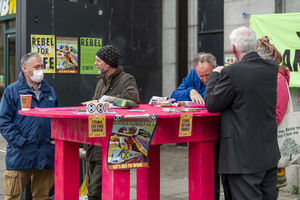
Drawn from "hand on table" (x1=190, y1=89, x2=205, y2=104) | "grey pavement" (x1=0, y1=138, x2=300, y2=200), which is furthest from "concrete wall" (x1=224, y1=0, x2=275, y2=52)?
"hand on table" (x1=190, y1=89, x2=205, y2=104)

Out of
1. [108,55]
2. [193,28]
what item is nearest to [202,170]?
[108,55]

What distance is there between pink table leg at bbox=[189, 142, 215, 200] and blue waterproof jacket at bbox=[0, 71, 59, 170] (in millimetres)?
1595

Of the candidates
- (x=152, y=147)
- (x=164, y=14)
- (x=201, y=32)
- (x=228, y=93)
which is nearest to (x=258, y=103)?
(x=228, y=93)

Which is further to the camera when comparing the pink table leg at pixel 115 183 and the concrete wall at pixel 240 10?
the concrete wall at pixel 240 10

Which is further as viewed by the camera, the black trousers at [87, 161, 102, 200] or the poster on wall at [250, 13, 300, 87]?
the poster on wall at [250, 13, 300, 87]

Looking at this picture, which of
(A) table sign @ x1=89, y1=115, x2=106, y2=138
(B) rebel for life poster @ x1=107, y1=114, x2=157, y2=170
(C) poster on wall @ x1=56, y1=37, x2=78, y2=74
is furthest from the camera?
(C) poster on wall @ x1=56, y1=37, x2=78, y2=74

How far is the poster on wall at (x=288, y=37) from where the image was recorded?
6.38m

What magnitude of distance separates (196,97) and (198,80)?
38 cm

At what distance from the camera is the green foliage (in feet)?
12.8

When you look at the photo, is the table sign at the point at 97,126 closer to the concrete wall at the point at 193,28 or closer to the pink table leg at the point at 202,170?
the pink table leg at the point at 202,170

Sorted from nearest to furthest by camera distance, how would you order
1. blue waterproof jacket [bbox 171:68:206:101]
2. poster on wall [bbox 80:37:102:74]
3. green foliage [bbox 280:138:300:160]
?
green foliage [bbox 280:138:300:160] < blue waterproof jacket [bbox 171:68:206:101] < poster on wall [bbox 80:37:102:74]

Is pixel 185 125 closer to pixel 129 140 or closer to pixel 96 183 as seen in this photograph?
pixel 129 140

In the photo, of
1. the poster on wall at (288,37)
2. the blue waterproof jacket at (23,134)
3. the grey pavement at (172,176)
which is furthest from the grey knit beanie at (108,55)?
the poster on wall at (288,37)

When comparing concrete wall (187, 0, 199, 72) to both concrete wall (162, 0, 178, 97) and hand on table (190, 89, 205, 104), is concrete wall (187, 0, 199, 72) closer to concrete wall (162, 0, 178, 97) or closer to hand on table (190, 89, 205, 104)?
concrete wall (162, 0, 178, 97)
